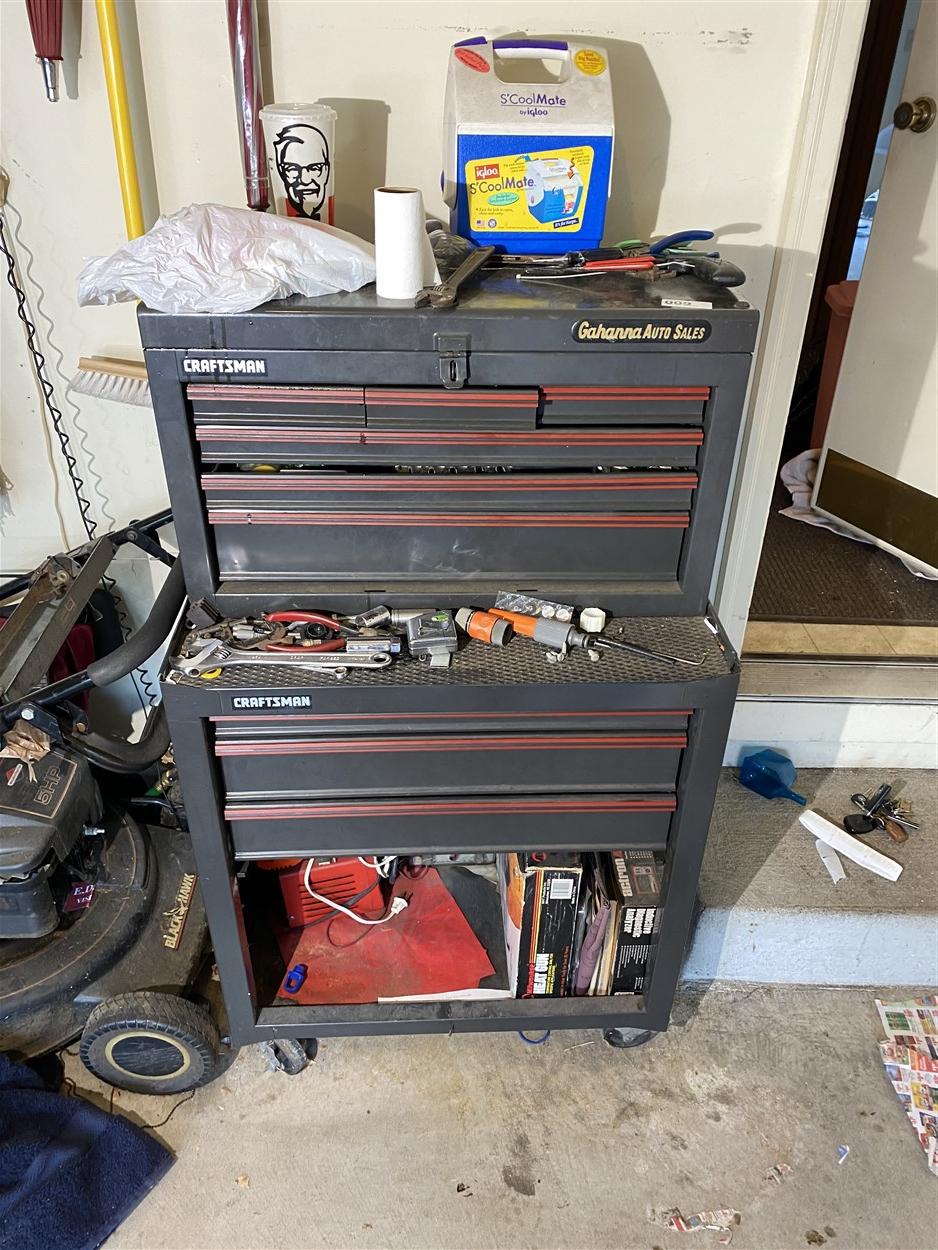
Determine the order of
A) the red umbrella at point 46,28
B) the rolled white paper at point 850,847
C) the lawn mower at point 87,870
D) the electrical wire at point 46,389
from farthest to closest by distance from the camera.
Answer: the rolled white paper at point 850,847
the electrical wire at point 46,389
the lawn mower at point 87,870
the red umbrella at point 46,28

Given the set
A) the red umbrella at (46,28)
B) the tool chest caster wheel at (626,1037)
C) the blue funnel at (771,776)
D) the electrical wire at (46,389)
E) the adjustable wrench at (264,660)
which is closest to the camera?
the adjustable wrench at (264,660)

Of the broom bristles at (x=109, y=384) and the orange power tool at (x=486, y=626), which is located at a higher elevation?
the broom bristles at (x=109, y=384)

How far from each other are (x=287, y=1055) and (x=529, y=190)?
4.40ft

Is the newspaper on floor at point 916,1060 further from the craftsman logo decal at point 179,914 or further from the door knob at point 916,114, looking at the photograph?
the door knob at point 916,114

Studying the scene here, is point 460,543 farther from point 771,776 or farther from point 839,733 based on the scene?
point 839,733

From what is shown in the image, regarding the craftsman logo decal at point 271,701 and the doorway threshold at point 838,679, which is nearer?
the craftsman logo decal at point 271,701

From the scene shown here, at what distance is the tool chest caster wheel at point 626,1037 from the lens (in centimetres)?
159

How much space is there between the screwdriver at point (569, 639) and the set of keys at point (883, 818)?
0.85 meters

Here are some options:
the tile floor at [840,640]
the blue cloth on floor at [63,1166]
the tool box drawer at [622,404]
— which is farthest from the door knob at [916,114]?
the blue cloth on floor at [63,1166]

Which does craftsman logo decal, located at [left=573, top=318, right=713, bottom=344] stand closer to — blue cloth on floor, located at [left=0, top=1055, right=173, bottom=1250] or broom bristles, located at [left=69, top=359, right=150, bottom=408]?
broom bristles, located at [left=69, top=359, right=150, bottom=408]

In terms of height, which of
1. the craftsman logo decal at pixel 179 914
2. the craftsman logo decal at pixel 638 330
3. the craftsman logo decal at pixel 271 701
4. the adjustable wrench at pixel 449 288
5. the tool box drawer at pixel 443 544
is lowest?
the craftsman logo decal at pixel 179 914

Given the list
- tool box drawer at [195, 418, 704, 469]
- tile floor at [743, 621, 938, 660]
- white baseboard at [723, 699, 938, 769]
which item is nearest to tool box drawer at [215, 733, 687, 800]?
tool box drawer at [195, 418, 704, 469]

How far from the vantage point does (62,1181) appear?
138cm

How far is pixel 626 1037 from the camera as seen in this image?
5.21ft
